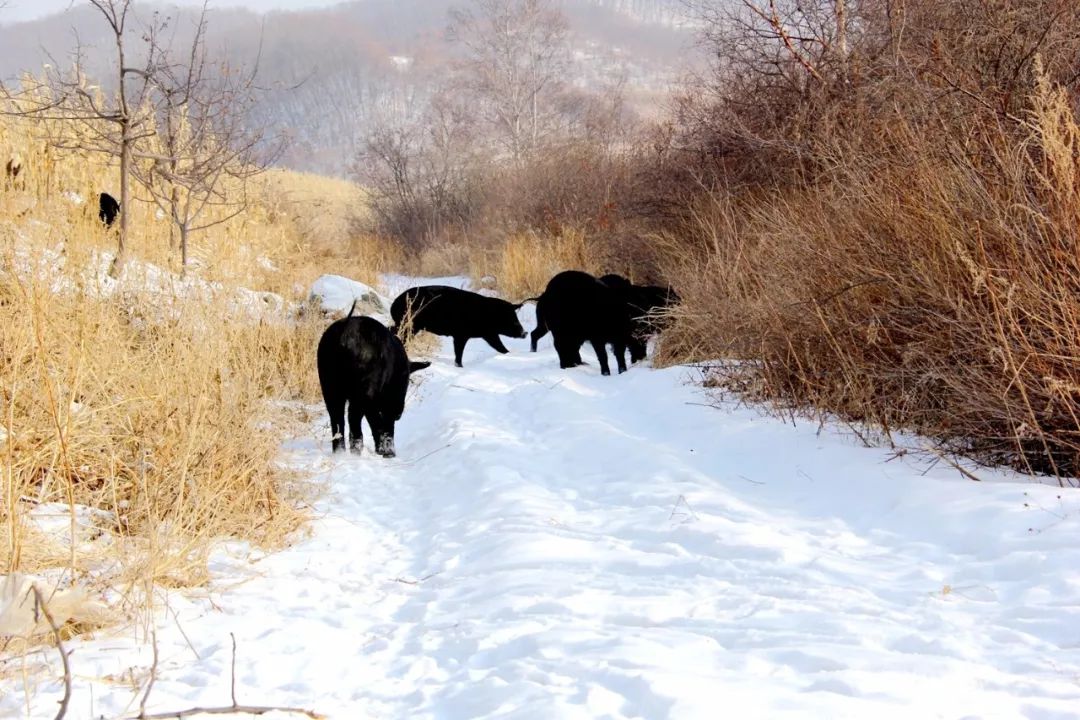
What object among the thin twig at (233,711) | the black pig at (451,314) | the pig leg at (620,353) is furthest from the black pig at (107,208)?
the thin twig at (233,711)

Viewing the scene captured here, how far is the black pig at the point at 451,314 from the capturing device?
9.02 metres

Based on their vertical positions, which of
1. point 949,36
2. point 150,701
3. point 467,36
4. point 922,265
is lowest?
point 150,701

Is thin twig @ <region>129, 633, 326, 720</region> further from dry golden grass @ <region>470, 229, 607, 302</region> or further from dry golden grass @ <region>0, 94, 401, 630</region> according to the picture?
dry golden grass @ <region>470, 229, 607, 302</region>

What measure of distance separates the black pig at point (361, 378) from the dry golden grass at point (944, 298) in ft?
7.54

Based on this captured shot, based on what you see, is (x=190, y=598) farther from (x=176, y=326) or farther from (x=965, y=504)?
(x=965, y=504)

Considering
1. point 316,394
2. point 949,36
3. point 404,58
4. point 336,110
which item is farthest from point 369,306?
point 404,58

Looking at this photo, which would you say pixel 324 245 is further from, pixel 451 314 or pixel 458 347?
pixel 458 347

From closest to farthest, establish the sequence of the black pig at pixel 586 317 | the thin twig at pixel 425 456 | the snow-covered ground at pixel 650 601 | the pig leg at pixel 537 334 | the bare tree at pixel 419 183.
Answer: the snow-covered ground at pixel 650 601, the thin twig at pixel 425 456, the black pig at pixel 586 317, the pig leg at pixel 537 334, the bare tree at pixel 419 183

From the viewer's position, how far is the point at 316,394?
6539mm

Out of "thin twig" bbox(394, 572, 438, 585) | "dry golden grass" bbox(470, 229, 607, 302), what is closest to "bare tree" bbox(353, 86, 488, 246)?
"dry golden grass" bbox(470, 229, 607, 302)

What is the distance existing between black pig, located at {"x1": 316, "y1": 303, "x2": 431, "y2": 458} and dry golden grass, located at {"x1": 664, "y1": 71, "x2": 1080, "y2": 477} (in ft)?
7.54

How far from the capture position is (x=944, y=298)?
3680 millimetres

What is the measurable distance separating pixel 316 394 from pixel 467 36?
26403mm

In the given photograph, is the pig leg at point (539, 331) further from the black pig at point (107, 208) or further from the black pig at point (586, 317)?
the black pig at point (107, 208)
